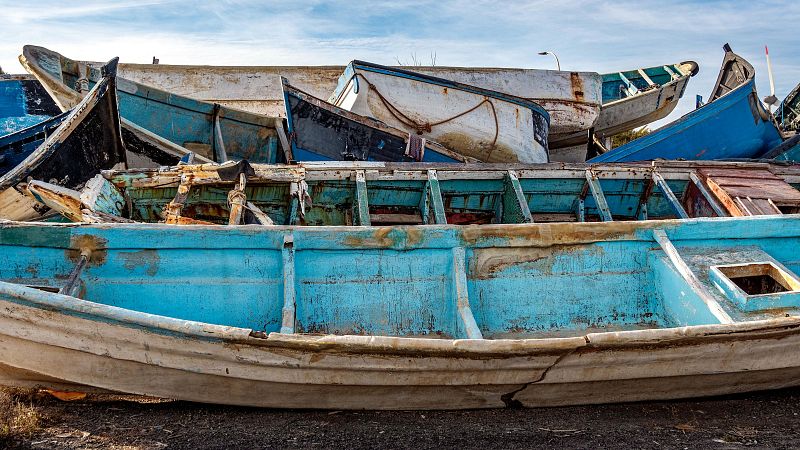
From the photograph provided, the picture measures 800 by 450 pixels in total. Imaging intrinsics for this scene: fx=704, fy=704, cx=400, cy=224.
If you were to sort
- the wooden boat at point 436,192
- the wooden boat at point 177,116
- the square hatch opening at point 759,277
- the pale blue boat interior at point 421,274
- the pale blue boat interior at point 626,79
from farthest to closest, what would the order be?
the pale blue boat interior at point 626,79 < the wooden boat at point 177,116 < the wooden boat at point 436,192 < the square hatch opening at point 759,277 < the pale blue boat interior at point 421,274

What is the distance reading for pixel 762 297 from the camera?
4.27 m

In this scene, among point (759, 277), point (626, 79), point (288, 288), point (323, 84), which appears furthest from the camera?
point (626, 79)

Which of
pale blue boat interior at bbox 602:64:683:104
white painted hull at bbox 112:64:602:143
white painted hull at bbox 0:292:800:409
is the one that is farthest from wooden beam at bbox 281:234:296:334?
pale blue boat interior at bbox 602:64:683:104

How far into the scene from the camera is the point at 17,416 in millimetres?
3717

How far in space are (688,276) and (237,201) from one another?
3.31 meters

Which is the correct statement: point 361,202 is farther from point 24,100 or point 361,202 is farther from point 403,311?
point 24,100

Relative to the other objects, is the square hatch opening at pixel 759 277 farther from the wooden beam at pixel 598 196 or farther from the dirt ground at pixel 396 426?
the wooden beam at pixel 598 196

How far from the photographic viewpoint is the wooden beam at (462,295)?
4145mm

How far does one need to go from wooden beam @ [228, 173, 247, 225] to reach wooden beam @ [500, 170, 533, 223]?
232cm

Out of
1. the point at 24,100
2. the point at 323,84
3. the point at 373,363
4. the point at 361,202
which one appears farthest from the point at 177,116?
the point at 373,363

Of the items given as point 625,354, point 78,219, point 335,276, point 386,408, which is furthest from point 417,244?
point 78,219

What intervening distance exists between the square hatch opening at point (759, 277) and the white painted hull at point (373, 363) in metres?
0.70

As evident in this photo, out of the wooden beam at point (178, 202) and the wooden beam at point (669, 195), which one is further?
the wooden beam at point (669, 195)

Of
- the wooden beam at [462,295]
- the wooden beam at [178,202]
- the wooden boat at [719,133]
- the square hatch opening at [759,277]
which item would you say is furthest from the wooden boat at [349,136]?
the square hatch opening at [759,277]
